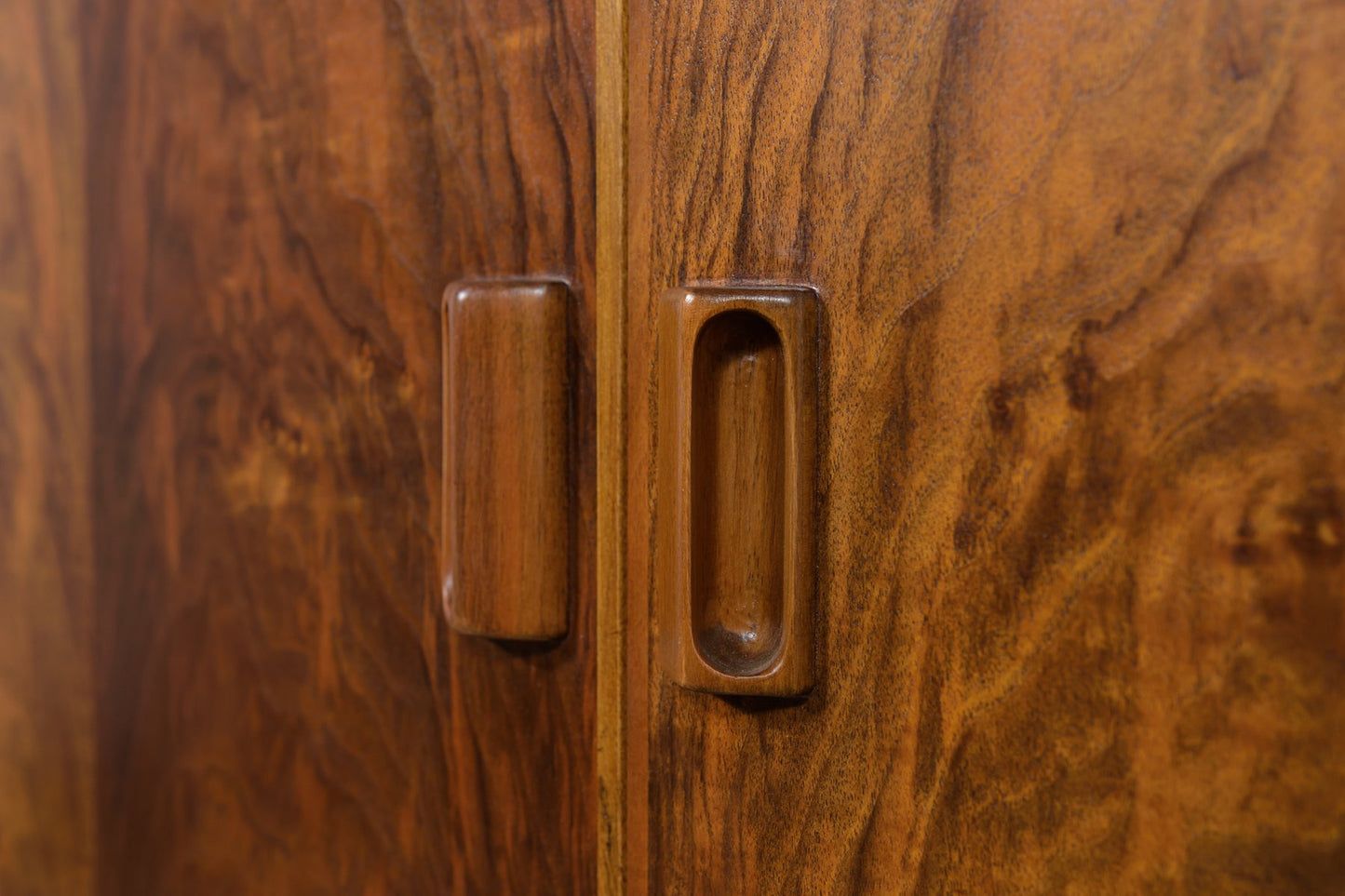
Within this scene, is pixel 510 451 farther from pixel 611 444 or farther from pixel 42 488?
pixel 42 488

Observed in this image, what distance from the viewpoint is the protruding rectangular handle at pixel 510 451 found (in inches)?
16.5

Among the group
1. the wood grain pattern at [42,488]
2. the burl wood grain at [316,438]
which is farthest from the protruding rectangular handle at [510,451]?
A: the wood grain pattern at [42,488]

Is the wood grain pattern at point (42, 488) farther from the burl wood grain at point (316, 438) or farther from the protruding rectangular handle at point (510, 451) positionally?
the protruding rectangular handle at point (510, 451)

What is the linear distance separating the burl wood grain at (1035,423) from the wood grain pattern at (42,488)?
1.15 feet

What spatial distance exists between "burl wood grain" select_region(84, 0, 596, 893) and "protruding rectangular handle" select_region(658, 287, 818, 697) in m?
0.06

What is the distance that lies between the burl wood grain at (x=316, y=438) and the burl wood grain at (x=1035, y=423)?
66 millimetres

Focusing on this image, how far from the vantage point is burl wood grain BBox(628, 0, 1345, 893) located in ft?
1.03

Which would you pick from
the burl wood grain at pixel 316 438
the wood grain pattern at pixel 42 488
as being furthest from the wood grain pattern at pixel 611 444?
the wood grain pattern at pixel 42 488

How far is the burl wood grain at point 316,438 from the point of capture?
17.0 inches

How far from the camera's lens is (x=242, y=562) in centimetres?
50

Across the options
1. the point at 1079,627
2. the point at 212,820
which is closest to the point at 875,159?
the point at 1079,627

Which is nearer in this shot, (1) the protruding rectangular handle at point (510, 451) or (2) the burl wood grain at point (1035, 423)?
(2) the burl wood grain at point (1035, 423)

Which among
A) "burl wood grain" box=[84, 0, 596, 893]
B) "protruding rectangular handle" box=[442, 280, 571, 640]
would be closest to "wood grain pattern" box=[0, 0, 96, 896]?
"burl wood grain" box=[84, 0, 596, 893]

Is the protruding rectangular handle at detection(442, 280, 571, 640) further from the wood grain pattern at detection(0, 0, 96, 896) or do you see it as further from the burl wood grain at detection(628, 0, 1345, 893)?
the wood grain pattern at detection(0, 0, 96, 896)
